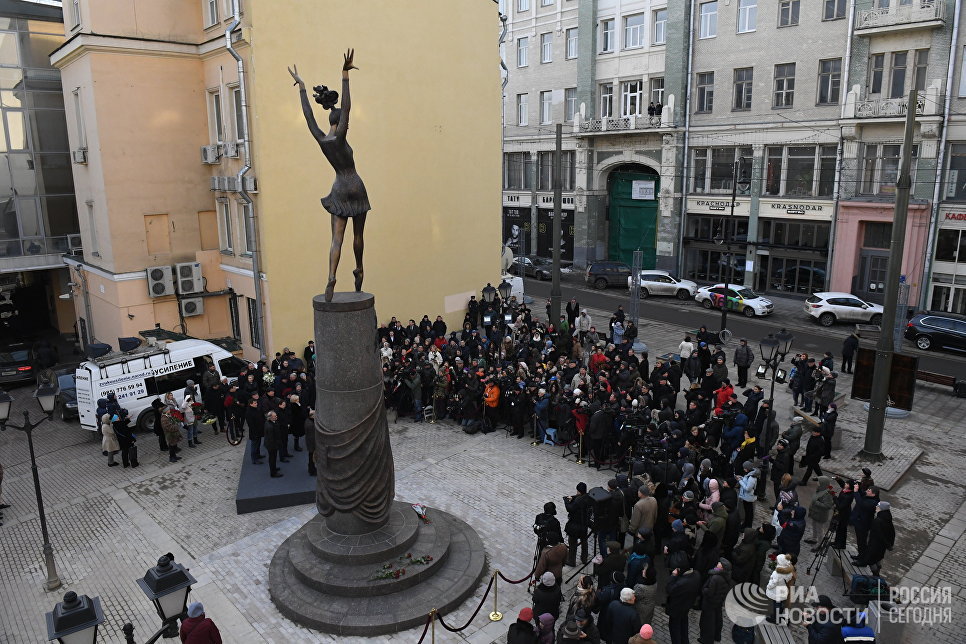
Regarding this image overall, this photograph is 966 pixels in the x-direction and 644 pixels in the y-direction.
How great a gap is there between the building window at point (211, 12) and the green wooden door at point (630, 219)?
2506cm

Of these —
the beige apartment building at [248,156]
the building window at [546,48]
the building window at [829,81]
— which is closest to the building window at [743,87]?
the building window at [829,81]

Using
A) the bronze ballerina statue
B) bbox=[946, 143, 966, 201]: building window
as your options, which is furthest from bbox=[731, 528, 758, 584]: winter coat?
bbox=[946, 143, 966, 201]: building window

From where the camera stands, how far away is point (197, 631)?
25.2 ft

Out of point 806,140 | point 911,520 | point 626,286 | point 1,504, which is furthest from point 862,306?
point 1,504

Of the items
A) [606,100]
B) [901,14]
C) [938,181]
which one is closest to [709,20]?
[606,100]

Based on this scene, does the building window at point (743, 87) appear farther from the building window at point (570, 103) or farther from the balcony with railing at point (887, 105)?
the building window at point (570, 103)

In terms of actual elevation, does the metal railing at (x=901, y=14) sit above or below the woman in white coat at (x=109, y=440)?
above

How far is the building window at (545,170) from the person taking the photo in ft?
143

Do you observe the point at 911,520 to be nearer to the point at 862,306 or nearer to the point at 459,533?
the point at 459,533

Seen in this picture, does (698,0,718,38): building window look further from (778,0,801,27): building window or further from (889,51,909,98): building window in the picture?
(889,51,909,98): building window

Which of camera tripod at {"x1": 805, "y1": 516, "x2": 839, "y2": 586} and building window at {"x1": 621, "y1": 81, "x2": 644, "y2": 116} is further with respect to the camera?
building window at {"x1": 621, "y1": 81, "x2": 644, "y2": 116}

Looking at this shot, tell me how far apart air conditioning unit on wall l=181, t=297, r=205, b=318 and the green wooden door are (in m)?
24.8

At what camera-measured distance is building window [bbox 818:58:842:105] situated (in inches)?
1196

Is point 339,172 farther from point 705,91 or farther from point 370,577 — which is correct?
point 705,91
